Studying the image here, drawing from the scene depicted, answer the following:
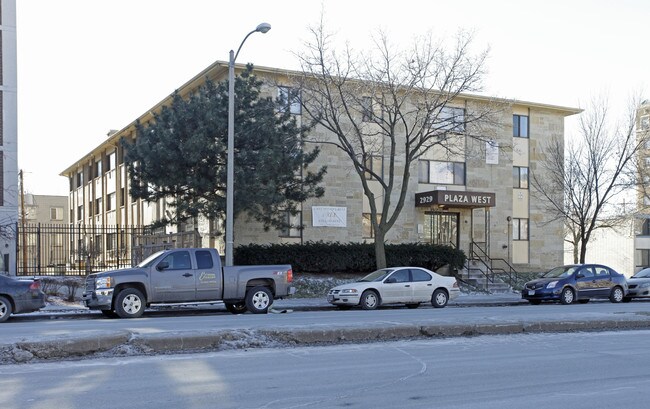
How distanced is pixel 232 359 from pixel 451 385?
3.42 m

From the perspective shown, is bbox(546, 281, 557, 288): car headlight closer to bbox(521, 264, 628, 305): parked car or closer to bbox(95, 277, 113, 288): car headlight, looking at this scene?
bbox(521, 264, 628, 305): parked car

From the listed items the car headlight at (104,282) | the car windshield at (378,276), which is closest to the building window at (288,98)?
the car windshield at (378,276)

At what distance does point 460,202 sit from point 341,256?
7200 mm

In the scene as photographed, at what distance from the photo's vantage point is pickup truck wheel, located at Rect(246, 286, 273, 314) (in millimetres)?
20016

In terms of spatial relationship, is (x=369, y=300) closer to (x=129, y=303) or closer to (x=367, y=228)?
(x=129, y=303)

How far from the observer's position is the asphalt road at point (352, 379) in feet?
26.3

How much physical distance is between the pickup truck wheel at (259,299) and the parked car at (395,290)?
315 cm

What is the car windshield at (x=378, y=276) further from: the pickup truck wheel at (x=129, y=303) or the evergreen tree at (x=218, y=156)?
the pickup truck wheel at (x=129, y=303)

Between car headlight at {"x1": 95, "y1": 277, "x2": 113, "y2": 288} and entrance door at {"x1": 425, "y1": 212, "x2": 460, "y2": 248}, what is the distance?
2103 cm

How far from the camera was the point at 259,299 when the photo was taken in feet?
66.0

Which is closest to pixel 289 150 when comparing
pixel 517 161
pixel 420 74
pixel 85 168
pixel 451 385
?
pixel 420 74

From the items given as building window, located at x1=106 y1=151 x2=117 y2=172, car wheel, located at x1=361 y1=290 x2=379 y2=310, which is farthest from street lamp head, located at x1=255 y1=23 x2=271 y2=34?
building window, located at x1=106 y1=151 x2=117 y2=172

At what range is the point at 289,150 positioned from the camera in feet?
93.3

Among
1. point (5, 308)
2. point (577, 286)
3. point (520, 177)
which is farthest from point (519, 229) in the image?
point (5, 308)
